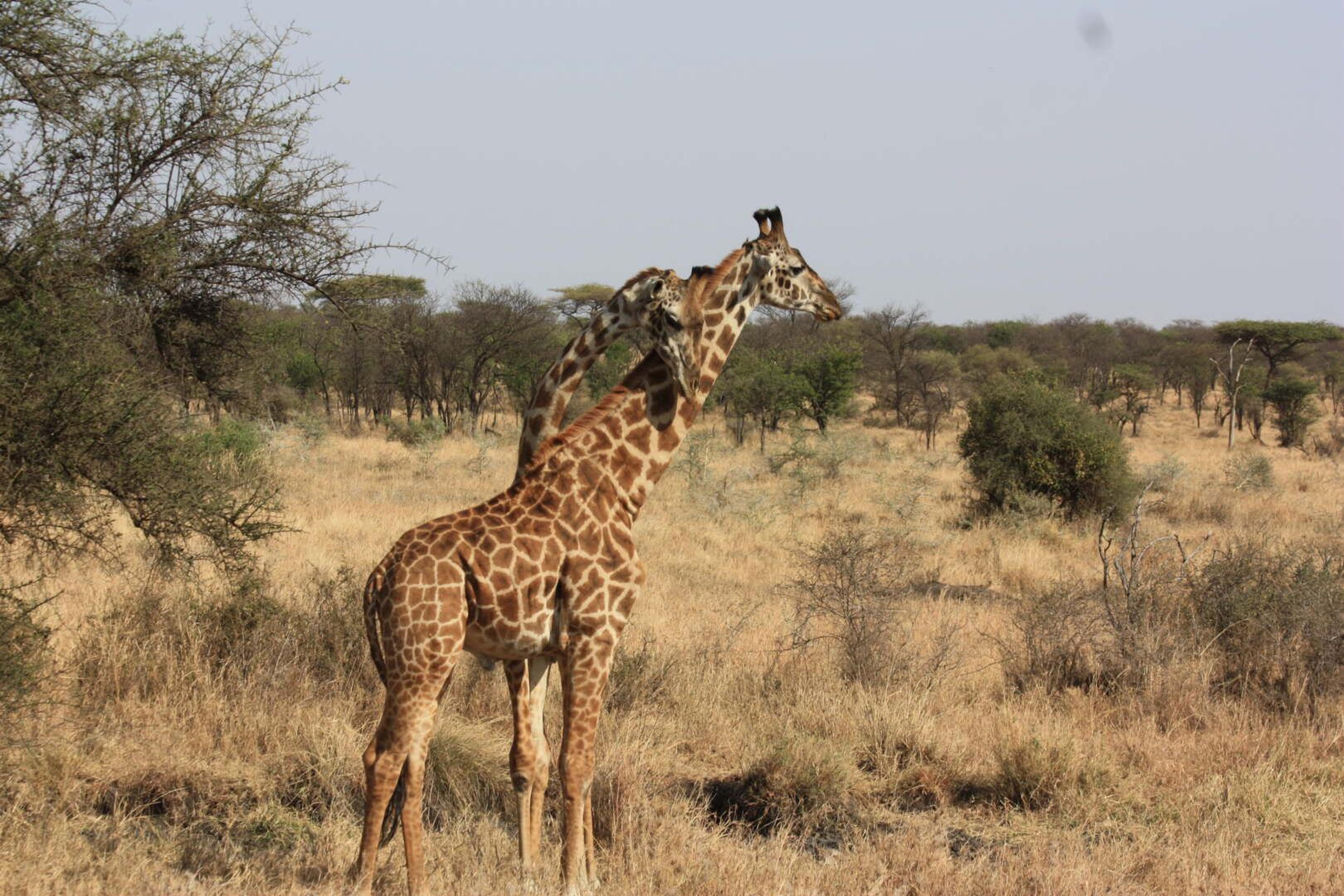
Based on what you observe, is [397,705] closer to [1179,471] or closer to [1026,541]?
[1026,541]

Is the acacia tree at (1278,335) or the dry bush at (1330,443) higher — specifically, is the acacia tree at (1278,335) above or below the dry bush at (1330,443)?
above

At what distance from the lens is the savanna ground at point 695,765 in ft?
15.6

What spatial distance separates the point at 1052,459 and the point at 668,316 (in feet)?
48.9

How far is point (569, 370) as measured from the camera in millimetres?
4484

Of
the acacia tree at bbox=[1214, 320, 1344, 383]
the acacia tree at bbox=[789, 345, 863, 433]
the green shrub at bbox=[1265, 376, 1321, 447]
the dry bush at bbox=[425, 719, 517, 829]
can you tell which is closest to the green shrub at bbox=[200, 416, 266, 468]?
the dry bush at bbox=[425, 719, 517, 829]

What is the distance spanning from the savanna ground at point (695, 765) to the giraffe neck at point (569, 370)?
1899mm

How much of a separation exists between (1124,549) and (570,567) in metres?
6.22

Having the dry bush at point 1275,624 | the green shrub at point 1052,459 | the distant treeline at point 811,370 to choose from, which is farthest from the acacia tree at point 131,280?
the distant treeline at point 811,370

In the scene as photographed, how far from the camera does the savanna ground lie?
15.6 feet

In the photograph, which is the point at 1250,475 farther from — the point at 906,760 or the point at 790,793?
the point at 790,793

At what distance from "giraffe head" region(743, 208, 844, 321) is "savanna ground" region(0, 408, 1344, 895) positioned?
2.53 m

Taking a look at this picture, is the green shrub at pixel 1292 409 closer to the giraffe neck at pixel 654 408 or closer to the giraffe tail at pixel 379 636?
the giraffe neck at pixel 654 408

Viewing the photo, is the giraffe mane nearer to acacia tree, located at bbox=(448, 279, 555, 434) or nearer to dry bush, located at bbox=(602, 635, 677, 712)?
dry bush, located at bbox=(602, 635, 677, 712)

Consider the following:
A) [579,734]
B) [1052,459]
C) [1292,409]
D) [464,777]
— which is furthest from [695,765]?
[1292,409]
